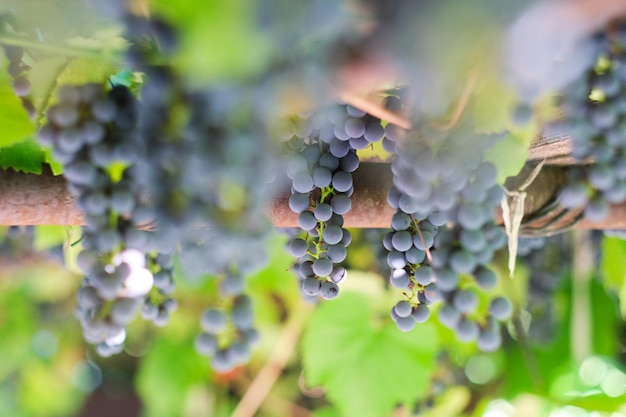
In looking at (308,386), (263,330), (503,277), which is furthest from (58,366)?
(503,277)

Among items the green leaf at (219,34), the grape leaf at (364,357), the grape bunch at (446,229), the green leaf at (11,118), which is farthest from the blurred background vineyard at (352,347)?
the green leaf at (219,34)

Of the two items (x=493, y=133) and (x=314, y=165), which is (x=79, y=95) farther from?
(x=493, y=133)

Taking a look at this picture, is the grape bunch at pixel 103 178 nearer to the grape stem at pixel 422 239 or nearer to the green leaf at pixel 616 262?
the grape stem at pixel 422 239

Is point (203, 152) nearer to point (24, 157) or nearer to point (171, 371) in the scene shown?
point (24, 157)

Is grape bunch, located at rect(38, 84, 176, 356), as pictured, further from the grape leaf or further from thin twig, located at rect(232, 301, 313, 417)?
thin twig, located at rect(232, 301, 313, 417)

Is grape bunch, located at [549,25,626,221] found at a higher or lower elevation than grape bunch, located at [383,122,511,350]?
higher

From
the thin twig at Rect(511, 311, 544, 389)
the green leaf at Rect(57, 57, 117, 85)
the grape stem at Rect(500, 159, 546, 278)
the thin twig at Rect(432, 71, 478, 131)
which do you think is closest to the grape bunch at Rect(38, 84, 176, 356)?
the green leaf at Rect(57, 57, 117, 85)
